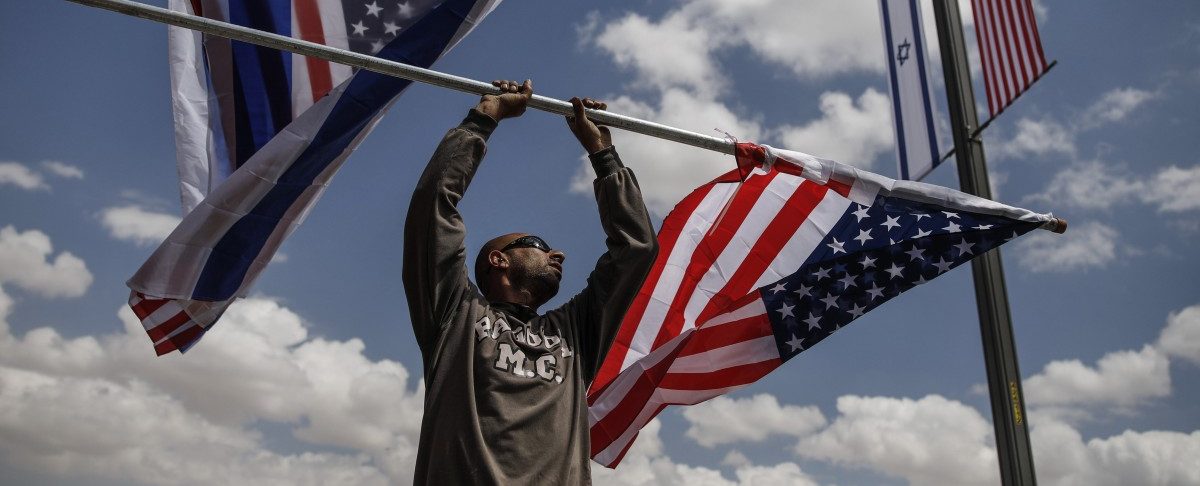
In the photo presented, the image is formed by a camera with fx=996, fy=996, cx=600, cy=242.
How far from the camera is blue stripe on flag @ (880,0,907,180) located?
7.54 meters

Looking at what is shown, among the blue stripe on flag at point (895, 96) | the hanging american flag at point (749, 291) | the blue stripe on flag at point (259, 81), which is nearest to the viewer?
the blue stripe on flag at point (259, 81)

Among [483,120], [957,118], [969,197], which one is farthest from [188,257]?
[957,118]

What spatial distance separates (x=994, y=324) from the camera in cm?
578

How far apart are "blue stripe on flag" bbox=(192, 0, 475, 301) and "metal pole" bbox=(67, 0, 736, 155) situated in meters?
0.65

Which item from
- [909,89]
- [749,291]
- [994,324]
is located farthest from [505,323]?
[909,89]

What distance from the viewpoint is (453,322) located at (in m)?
3.51

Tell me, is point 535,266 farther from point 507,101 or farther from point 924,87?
point 924,87

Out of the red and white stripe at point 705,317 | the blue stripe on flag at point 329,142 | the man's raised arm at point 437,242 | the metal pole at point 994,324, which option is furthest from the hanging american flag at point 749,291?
the man's raised arm at point 437,242

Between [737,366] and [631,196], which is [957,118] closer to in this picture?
[737,366]

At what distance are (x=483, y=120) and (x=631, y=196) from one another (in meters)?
0.65

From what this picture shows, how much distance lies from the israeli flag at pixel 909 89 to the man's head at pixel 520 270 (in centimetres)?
401

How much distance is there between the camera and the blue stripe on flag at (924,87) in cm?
706

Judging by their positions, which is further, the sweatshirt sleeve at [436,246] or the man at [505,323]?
the sweatshirt sleeve at [436,246]

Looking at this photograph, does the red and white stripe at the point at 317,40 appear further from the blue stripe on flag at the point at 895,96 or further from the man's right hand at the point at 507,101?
the blue stripe on flag at the point at 895,96
